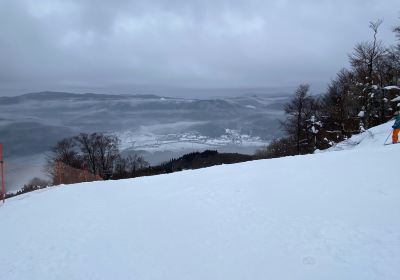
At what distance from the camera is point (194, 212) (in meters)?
11.2

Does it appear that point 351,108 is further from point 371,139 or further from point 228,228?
point 228,228

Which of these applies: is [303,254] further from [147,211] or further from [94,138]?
[94,138]

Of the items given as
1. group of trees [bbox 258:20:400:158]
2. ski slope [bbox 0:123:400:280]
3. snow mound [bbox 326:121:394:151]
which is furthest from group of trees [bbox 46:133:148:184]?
ski slope [bbox 0:123:400:280]

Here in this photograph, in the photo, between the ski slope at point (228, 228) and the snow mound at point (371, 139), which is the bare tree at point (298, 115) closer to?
the snow mound at point (371, 139)

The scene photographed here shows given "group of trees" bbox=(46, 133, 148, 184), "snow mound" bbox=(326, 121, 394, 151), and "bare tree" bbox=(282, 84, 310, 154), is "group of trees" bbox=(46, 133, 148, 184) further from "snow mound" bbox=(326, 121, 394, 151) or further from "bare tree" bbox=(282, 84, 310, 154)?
"snow mound" bbox=(326, 121, 394, 151)

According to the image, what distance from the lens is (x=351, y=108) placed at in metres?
44.7

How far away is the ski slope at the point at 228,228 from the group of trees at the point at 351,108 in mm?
22794

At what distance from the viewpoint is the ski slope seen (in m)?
7.60

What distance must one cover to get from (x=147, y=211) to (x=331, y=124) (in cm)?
3831

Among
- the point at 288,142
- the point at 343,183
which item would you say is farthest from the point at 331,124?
the point at 343,183

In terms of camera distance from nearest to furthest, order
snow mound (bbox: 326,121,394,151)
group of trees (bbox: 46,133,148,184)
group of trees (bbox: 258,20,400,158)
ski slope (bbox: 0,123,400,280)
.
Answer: ski slope (bbox: 0,123,400,280) < snow mound (bbox: 326,121,394,151) < group of trees (bbox: 258,20,400,158) < group of trees (bbox: 46,133,148,184)

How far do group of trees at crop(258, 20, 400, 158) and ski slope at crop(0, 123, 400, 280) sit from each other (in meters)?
22.8

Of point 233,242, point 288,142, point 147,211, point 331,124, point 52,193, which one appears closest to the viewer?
point 233,242

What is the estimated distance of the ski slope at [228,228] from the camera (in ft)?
24.9
